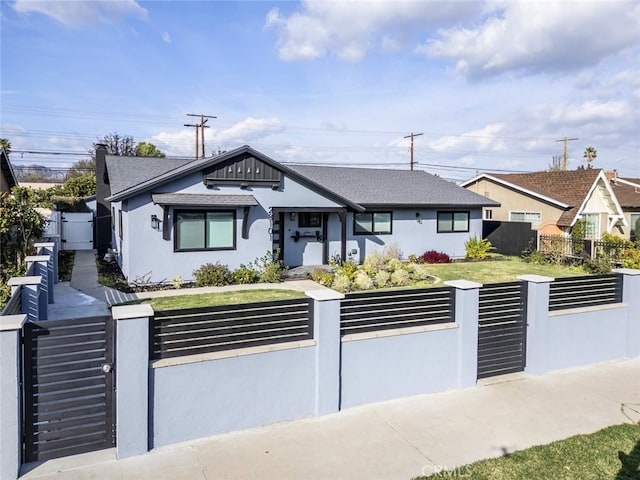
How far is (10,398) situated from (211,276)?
383 inches

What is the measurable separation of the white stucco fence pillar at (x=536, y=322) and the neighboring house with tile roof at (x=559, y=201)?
647 inches

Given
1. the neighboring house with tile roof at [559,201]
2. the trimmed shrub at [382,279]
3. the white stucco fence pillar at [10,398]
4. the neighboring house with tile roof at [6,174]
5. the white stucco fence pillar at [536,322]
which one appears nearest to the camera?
the white stucco fence pillar at [10,398]

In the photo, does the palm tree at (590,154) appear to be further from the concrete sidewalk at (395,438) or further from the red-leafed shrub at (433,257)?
the concrete sidewalk at (395,438)

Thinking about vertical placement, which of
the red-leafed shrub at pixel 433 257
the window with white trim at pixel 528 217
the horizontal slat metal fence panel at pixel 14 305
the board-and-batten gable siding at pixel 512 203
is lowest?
the red-leafed shrub at pixel 433 257

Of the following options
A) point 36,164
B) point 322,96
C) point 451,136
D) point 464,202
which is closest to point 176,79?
point 322,96

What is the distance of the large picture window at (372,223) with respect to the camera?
1856 cm

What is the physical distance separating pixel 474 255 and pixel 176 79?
1553 centimetres

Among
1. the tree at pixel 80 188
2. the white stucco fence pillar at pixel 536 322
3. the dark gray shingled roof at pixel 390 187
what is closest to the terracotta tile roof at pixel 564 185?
the dark gray shingled roof at pixel 390 187

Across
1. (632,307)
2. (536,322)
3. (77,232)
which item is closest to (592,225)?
(632,307)

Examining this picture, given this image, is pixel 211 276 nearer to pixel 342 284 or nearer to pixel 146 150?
pixel 342 284

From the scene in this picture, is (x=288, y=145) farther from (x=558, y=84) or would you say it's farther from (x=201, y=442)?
(x=201, y=442)

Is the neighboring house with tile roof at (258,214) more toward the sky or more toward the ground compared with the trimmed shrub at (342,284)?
more toward the sky

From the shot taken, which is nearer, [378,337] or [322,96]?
[378,337]

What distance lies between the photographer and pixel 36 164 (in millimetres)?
48062
